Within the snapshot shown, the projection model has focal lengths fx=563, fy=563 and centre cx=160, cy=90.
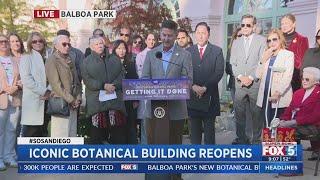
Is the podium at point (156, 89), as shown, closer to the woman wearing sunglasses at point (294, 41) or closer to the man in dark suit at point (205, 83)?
the man in dark suit at point (205, 83)

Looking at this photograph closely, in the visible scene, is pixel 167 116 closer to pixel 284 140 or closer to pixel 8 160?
pixel 284 140

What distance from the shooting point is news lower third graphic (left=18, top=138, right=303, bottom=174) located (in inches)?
205

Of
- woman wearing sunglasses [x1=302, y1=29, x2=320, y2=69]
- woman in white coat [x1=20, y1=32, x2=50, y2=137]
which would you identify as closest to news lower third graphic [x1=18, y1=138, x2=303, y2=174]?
woman in white coat [x1=20, y1=32, x2=50, y2=137]

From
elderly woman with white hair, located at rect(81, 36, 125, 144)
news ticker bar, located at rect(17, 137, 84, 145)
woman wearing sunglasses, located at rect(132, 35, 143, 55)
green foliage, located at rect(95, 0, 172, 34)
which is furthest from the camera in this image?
green foliage, located at rect(95, 0, 172, 34)

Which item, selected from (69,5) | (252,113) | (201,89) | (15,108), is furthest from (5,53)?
(69,5)

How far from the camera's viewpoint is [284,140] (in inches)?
224

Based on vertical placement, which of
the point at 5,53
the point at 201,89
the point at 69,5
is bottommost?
the point at 201,89

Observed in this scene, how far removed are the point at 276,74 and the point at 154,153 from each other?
2.33 m

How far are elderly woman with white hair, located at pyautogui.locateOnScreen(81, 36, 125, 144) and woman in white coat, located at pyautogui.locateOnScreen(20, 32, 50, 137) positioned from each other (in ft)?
1.72

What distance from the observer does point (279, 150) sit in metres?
5.43

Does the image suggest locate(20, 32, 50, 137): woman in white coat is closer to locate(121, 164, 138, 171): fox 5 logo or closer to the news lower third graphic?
the news lower third graphic

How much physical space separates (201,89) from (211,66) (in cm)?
36

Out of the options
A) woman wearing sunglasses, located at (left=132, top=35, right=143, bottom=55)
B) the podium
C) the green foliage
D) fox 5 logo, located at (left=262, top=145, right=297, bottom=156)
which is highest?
the green foliage

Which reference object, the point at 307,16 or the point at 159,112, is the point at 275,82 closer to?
the point at 159,112
